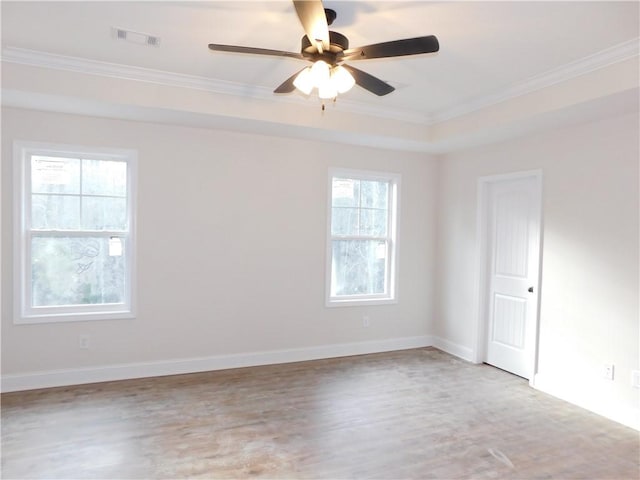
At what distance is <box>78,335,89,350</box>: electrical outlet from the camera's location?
12.5ft

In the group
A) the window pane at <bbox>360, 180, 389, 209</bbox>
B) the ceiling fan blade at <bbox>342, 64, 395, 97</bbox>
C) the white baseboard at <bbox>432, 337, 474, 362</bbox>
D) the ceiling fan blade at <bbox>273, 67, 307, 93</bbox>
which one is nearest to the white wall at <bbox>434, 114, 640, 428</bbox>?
the white baseboard at <bbox>432, 337, 474, 362</bbox>

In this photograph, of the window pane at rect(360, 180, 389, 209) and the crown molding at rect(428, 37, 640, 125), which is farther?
the window pane at rect(360, 180, 389, 209)

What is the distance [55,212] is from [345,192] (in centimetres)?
290

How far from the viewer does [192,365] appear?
419 centimetres

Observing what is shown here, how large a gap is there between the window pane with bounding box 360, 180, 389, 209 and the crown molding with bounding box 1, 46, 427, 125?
1021mm

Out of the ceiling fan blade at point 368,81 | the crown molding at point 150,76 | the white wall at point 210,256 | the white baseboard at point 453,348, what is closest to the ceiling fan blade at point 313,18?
the ceiling fan blade at point 368,81

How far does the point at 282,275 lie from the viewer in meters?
4.56

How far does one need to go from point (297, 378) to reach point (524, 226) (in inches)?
106

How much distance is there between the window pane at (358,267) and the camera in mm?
4902

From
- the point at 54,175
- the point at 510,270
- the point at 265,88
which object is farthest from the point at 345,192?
the point at 54,175

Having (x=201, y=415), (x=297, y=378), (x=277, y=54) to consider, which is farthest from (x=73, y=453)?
(x=277, y=54)

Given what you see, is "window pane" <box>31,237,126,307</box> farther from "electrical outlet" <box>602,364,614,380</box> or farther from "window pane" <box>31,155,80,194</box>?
"electrical outlet" <box>602,364,614,380</box>

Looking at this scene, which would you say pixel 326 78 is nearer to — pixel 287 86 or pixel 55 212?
pixel 287 86

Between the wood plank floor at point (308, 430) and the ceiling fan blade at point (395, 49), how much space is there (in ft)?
7.76
